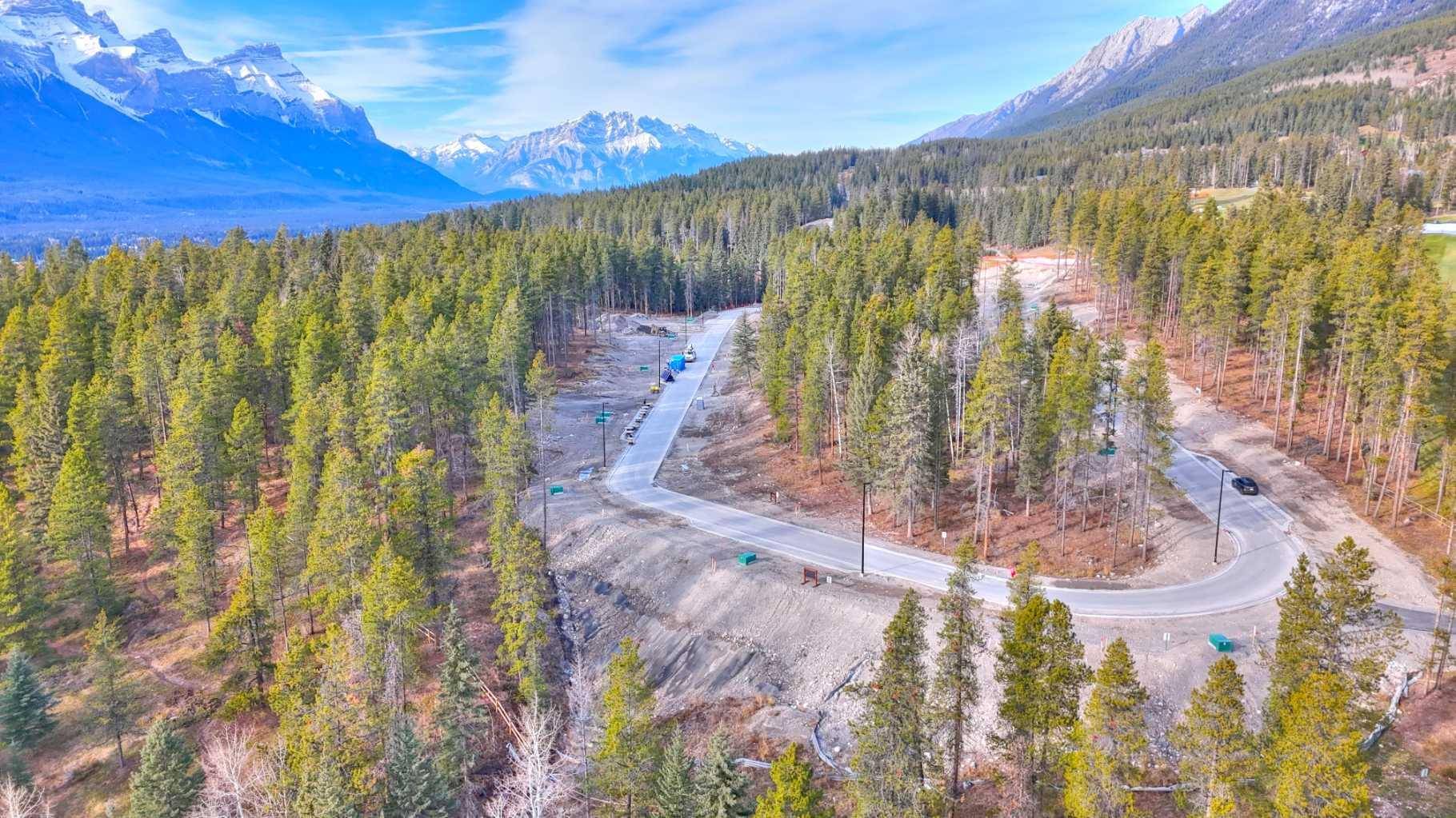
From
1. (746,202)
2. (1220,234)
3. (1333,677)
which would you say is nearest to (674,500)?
(1333,677)

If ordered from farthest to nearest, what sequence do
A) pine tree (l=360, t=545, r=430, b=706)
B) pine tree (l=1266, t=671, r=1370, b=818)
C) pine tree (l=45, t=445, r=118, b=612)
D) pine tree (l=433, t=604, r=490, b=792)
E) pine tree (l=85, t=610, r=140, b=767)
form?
pine tree (l=45, t=445, r=118, b=612) < pine tree (l=85, t=610, r=140, b=767) < pine tree (l=360, t=545, r=430, b=706) < pine tree (l=433, t=604, r=490, b=792) < pine tree (l=1266, t=671, r=1370, b=818)

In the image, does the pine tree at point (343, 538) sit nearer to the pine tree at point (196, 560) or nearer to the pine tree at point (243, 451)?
the pine tree at point (196, 560)

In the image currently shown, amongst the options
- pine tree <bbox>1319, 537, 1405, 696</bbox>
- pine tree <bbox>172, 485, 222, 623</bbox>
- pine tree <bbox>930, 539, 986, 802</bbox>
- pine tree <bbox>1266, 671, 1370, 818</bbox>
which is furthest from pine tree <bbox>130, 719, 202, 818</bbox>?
pine tree <bbox>1319, 537, 1405, 696</bbox>

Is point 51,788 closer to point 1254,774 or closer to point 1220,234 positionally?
point 1254,774

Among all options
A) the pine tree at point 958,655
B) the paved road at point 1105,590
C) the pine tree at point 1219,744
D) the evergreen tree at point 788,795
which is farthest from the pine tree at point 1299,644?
the evergreen tree at point 788,795

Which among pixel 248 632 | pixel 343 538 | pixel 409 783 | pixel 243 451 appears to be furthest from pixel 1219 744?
pixel 243 451

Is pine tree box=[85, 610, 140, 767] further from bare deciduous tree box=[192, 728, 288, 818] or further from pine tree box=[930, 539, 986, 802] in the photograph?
pine tree box=[930, 539, 986, 802]
